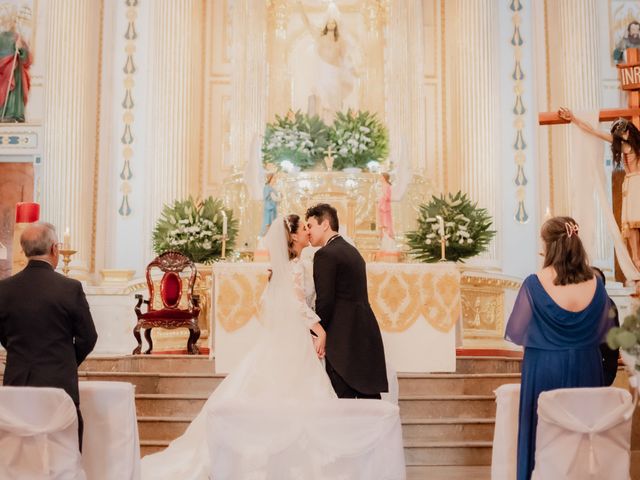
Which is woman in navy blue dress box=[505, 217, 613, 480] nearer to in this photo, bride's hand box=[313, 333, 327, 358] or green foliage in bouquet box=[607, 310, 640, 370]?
green foliage in bouquet box=[607, 310, 640, 370]

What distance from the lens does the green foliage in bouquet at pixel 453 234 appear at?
10516mm

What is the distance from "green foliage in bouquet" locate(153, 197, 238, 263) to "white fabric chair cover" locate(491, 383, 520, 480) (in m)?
6.50

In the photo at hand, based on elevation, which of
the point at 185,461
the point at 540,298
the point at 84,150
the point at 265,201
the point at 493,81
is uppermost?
the point at 493,81

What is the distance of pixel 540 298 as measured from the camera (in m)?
4.66

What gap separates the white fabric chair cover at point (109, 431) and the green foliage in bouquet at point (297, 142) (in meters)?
7.91

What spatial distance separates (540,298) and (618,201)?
9.08m

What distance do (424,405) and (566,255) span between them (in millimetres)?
3304

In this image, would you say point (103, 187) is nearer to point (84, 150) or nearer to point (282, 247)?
point (84, 150)

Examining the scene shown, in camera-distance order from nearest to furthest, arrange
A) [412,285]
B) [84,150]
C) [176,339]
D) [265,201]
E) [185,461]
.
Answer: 1. [185,461]
2. [412,285]
3. [265,201]
4. [176,339]
5. [84,150]

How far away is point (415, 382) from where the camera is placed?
8.06 m

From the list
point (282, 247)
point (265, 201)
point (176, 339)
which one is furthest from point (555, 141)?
point (282, 247)

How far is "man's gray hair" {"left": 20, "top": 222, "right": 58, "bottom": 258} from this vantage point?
457cm

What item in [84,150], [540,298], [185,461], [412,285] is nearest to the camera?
[540,298]

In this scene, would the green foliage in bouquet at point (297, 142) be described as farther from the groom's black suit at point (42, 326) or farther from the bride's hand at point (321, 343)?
the groom's black suit at point (42, 326)
